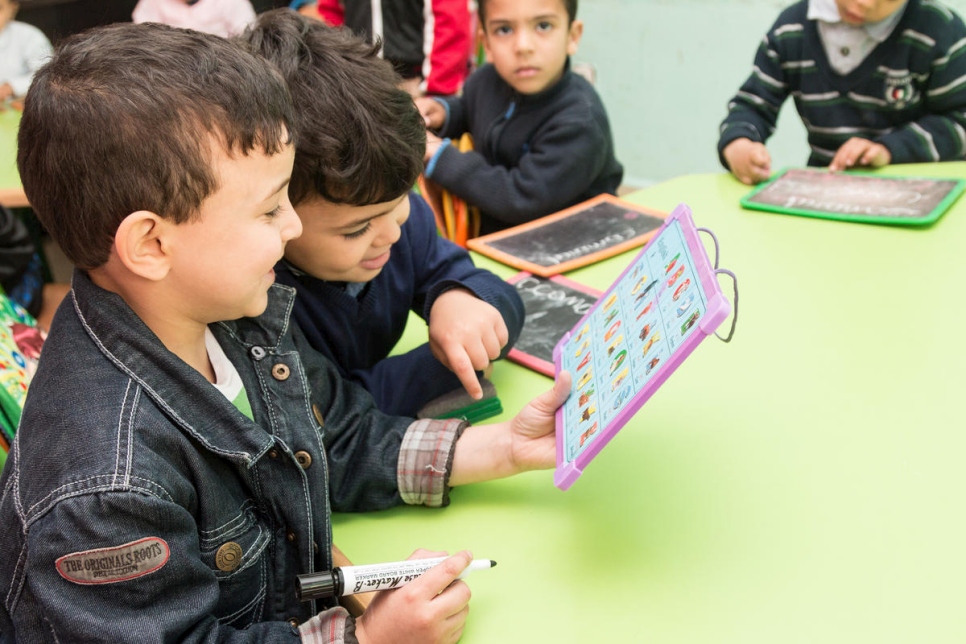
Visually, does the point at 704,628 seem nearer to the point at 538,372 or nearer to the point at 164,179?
the point at 538,372

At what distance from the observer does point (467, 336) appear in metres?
0.91

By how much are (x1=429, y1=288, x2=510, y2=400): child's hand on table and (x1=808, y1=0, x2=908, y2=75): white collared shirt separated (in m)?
1.14

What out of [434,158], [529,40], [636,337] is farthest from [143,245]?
[529,40]

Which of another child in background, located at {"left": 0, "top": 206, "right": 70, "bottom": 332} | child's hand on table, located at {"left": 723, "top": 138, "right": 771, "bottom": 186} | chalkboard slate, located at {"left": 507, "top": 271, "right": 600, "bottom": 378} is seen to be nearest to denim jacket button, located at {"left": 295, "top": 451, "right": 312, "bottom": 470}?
chalkboard slate, located at {"left": 507, "top": 271, "right": 600, "bottom": 378}

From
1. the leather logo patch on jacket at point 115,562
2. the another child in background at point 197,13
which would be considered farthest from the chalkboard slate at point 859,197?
the another child in background at point 197,13

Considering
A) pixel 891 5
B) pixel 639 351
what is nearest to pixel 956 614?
pixel 639 351

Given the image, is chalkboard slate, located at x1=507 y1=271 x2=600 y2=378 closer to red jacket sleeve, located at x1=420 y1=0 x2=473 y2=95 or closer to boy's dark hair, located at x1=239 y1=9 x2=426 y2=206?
boy's dark hair, located at x1=239 y1=9 x2=426 y2=206

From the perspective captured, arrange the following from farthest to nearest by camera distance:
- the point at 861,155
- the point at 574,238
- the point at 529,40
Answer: the point at 529,40
the point at 861,155
the point at 574,238

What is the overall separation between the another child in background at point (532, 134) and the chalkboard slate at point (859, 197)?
1.18 ft

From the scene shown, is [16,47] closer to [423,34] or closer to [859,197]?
[423,34]

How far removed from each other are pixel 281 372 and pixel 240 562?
0.18 meters

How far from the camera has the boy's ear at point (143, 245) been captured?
60cm

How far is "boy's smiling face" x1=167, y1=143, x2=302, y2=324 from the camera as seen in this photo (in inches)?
24.5

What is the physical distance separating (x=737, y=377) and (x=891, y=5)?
40.5 inches
